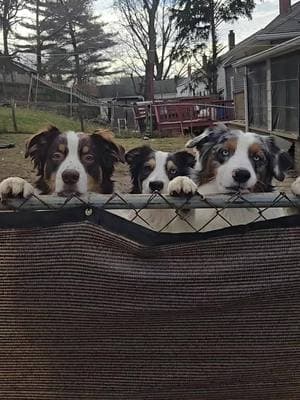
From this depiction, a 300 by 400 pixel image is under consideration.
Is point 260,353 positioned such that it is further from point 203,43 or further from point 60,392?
point 203,43

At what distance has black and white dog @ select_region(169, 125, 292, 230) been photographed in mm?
2980

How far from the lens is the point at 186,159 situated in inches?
163

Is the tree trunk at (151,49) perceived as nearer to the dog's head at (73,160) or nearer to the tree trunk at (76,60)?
the tree trunk at (76,60)

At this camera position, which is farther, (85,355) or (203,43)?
(203,43)

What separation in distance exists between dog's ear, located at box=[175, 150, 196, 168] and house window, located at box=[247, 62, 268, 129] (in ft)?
45.1

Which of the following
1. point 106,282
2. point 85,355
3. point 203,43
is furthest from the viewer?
point 203,43

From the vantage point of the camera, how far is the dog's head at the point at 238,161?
3.12 m

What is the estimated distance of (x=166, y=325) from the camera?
2.05 m

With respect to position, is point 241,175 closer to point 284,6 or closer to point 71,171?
point 71,171

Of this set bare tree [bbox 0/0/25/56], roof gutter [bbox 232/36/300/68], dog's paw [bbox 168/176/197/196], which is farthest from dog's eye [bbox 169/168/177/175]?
bare tree [bbox 0/0/25/56]

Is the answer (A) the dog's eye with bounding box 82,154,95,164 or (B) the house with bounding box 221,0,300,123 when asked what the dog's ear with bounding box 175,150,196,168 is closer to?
(A) the dog's eye with bounding box 82,154,95,164

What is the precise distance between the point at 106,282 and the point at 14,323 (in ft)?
1.32

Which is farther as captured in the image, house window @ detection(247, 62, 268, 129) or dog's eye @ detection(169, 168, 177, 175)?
house window @ detection(247, 62, 268, 129)

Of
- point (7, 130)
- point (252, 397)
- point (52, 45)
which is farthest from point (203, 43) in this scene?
point (252, 397)
